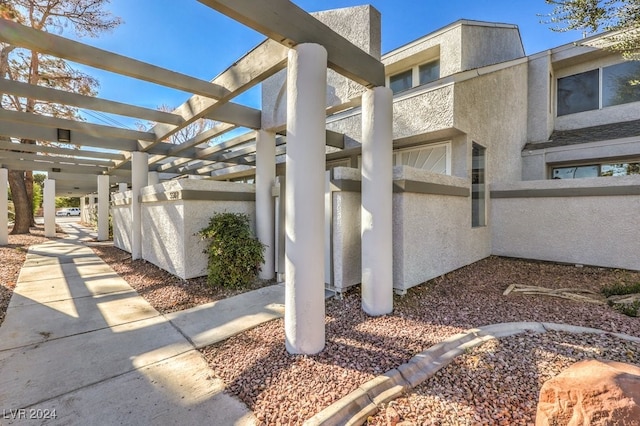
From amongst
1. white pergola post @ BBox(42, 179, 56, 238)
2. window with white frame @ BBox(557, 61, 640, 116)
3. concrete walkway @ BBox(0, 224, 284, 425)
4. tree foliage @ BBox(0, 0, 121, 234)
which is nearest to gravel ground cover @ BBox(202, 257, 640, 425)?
concrete walkway @ BBox(0, 224, 284, 425)

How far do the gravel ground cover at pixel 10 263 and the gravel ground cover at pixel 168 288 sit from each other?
80.4 inches

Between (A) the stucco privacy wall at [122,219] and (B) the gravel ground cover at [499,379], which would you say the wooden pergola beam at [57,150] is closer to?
(A) the stucco privacy wall at [122,219]

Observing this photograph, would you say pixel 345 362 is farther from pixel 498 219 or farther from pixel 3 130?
pixel 3 130

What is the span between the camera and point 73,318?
4719mm

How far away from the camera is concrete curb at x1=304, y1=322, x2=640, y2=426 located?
2.46 meters

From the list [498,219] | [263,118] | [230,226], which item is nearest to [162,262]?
[230,226]

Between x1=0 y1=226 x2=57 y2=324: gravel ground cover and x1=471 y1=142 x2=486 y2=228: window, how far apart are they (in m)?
10.4

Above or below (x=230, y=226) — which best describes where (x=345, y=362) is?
below

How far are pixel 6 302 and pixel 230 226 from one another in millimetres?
4328

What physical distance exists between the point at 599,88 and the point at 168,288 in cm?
1588

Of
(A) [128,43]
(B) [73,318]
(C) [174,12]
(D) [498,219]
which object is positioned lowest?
(B) [73,318]

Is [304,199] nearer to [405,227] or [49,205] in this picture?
[405,227]

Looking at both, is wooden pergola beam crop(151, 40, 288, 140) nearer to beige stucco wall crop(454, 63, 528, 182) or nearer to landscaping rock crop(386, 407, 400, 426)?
landscaping rock crop(386, 407, 400, 426)

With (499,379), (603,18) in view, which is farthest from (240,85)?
(603,18)
